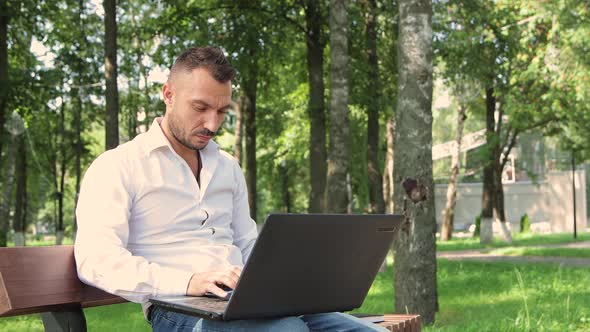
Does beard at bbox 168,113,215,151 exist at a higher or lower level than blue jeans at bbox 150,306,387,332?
higher

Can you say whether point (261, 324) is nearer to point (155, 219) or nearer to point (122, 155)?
point (155, 219)

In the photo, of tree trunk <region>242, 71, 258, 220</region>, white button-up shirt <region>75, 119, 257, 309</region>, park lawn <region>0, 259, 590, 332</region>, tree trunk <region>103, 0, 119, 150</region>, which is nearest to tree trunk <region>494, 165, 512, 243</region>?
tree trunk <region>242, 71, 258, 220</region>

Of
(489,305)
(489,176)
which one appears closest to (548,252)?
(489,176)

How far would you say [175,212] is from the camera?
3.73 metres

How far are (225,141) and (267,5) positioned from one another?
1201 inches

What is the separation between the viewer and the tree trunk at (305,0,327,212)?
18547mm

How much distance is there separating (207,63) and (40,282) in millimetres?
1084

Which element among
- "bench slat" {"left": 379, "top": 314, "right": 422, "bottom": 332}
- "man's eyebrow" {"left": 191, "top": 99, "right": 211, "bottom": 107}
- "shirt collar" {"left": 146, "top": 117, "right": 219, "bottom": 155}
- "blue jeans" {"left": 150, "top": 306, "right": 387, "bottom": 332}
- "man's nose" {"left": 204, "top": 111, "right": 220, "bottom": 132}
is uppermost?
"man's eyebrow" {"left": 191, "top": 99, "right": 211, "bottom": 107}

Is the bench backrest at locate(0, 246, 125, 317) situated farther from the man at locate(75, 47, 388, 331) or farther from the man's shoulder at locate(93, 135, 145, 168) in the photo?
the man's shoulder at locate(93, 135, 145, 168)

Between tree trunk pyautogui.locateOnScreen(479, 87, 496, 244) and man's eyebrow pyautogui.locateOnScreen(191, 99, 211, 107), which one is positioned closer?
man's eyebrow pyautogui.locateOnScreen(191, 99, 211, 107)

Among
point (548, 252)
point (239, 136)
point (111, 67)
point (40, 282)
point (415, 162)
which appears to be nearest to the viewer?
point (40, 282)

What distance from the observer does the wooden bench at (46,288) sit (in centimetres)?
346

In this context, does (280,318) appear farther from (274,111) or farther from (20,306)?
(274,111)

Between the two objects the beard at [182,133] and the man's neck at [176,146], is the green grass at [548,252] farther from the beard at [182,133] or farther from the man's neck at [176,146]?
the beard at [182,133]
